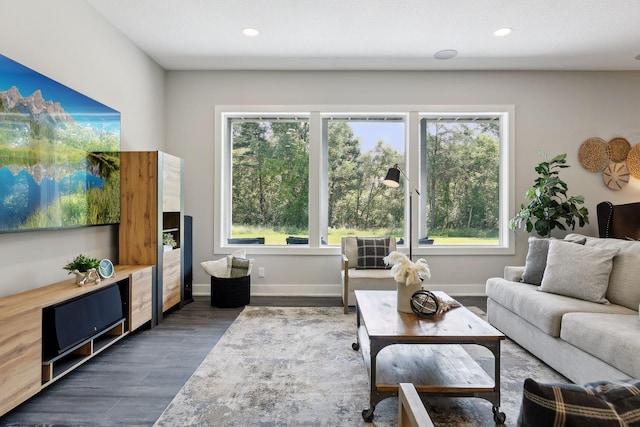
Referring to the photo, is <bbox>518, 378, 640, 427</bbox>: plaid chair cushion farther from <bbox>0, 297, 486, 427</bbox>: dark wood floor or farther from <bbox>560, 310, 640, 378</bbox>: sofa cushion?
<bbox>0, 297, 486, 427</bbox>: dark wood floor

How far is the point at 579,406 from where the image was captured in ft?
1.81

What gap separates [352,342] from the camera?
2.83 m

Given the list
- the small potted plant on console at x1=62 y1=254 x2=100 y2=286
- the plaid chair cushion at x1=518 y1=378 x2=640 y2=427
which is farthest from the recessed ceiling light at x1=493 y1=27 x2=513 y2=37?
the small potted plant on console at x1=62 y1=254 x2=100 y2=286

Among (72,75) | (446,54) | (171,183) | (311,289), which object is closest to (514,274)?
(311,289)

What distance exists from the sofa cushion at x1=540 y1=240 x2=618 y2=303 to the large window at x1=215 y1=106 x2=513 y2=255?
1.91m

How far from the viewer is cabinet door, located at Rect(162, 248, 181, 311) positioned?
344 cm

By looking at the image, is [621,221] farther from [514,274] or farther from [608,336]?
[608,336]

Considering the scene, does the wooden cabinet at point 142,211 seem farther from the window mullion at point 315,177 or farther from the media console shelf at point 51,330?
the window mullion at point 315,177

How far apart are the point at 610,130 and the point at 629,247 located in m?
2.76

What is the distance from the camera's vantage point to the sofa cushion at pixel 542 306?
7.48ft

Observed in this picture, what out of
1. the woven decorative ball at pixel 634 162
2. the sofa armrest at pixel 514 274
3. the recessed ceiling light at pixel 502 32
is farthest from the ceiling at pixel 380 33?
the sofa armrest at pixel 514 274

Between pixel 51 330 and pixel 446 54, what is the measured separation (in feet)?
14.6

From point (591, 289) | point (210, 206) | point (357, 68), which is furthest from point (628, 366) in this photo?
point (210, 206)

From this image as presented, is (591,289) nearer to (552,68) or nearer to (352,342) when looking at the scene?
(352,342)
